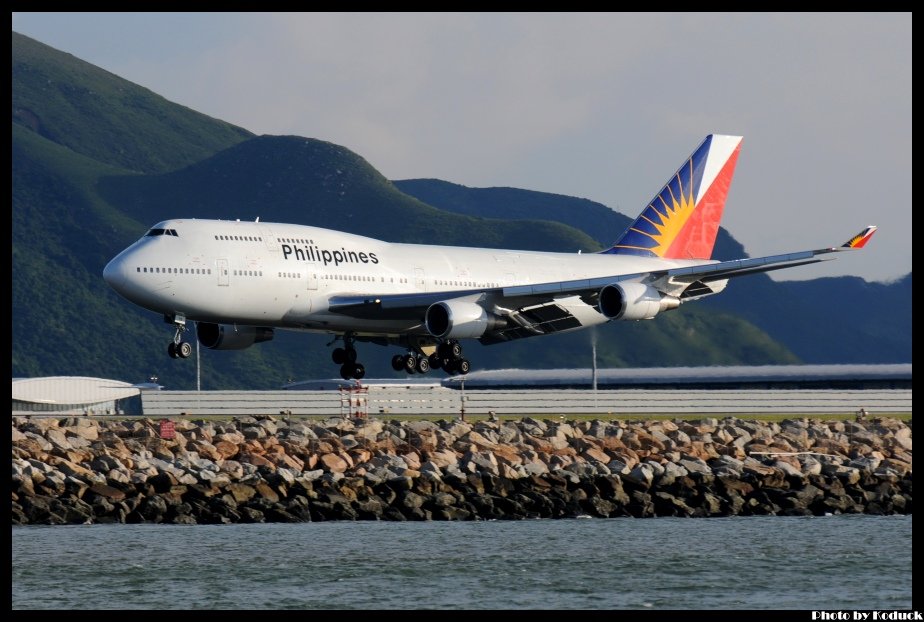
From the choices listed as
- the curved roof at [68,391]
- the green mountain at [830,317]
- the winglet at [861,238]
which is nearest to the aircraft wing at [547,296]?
the winglet at [861,238]

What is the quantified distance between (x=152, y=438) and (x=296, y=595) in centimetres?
1985

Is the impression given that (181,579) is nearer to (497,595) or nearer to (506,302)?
(497,595)

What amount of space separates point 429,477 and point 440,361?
462 inches

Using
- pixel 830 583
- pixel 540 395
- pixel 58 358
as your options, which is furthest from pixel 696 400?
pixel 58 358

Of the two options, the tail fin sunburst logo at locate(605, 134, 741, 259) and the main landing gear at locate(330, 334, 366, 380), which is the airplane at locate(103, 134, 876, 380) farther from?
the tail fin sunburst logo at locate(605, 134, 741, 259)

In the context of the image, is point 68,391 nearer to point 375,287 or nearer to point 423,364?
point 423,364

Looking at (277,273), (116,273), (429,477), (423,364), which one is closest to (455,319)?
(423,364)

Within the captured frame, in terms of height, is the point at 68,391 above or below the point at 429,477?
above

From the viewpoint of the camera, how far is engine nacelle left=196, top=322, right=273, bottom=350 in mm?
56312

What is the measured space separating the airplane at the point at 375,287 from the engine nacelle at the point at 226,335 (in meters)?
0.05

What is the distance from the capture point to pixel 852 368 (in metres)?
96.5

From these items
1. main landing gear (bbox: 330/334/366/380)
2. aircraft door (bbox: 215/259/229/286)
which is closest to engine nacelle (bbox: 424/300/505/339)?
main landing gear (bbox: 330/334/366/380)

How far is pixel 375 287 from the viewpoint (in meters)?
55.2

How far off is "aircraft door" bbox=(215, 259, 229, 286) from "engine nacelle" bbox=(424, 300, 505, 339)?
24.7 feet
